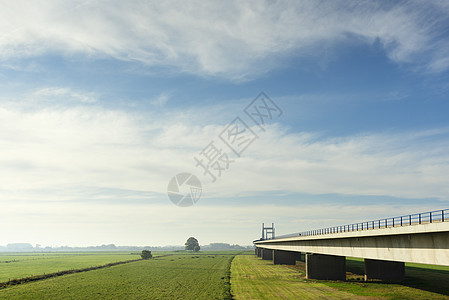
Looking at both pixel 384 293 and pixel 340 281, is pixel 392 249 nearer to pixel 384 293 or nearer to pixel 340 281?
pixel 384 293

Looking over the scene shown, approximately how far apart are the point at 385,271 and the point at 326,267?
28.5 ft

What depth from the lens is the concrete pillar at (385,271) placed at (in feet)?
184

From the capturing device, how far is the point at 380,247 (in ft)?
124

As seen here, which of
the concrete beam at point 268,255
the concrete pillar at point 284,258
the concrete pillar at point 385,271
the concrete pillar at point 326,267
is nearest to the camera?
the concrete pillar at point 385,271

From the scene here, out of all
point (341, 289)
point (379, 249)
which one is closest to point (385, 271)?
point (341, 289)

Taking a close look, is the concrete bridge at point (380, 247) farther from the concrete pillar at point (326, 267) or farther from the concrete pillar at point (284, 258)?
the concrete pillar at point (284, 258)

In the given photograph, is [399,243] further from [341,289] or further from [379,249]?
[341,289]

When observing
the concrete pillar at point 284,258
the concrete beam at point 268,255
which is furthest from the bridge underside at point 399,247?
the concrete beam at point 268,255

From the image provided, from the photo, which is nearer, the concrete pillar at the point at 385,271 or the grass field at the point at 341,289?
the grass field at the point at 341,289

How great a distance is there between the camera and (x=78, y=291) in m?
49.2

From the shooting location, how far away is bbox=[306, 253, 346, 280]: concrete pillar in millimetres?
59075

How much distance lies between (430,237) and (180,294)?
90.9 ft

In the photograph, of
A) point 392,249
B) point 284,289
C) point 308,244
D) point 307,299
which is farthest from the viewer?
point 308,244

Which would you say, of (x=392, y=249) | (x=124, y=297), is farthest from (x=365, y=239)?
(x=124, y=297)
